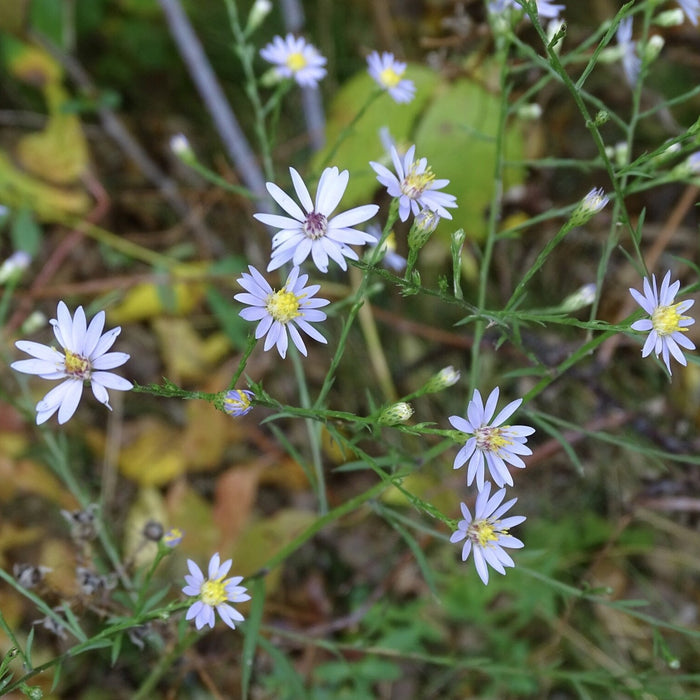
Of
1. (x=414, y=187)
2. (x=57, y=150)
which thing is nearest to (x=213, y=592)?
(x=414, y=187)

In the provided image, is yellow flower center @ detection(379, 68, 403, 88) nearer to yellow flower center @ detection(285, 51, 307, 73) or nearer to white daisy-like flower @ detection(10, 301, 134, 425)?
yellow flower center @ detection(285, 51, 307, 73)

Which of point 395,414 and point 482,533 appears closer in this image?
point 395,414

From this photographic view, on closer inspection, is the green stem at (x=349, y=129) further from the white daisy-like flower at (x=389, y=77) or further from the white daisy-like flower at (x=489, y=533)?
the white daisy-like flower at (x=489, y=533)

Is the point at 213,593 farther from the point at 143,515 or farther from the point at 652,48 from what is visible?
the point at 652,48

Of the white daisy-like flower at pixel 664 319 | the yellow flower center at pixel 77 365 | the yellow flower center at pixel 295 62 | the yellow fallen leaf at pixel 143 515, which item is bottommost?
the yellow flower center at pixel 77 365

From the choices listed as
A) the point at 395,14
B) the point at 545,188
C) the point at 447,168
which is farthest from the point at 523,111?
the point at 395,14

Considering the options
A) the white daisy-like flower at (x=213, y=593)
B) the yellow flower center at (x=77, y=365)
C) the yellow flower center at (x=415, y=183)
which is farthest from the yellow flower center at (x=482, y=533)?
the yellow flower center at (x=77, y=365)

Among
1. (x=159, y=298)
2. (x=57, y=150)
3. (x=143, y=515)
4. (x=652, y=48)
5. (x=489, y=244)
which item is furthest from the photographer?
(x=57, y=150)
